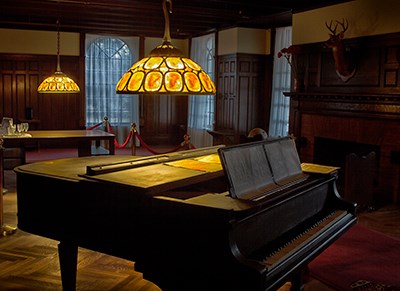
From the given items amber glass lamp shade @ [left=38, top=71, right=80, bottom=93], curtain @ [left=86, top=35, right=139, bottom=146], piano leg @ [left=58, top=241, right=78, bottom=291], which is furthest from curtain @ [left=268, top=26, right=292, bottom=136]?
piano leg @ [left=58, top=241, right=78, bottom=291]

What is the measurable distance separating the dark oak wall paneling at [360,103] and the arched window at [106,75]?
535 cm

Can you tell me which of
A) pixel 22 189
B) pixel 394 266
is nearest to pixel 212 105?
pixel 394 266

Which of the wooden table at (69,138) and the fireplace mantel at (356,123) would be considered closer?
the fireplace mantel at (356,123)

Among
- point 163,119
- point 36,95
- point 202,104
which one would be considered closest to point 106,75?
point 36,95

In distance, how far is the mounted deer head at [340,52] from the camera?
6594 millimetres

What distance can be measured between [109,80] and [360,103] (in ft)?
22.6

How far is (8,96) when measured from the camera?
36.6 ft

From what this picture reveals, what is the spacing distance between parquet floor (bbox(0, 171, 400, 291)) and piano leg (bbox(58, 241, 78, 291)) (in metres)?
0.36

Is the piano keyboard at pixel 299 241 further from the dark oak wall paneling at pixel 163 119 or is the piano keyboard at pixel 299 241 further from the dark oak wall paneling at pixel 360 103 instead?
the dark oak wall paneling at pixel 163 119

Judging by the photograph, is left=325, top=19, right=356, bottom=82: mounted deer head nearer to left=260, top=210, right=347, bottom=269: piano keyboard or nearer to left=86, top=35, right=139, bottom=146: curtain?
left=260, top=210, right=347, bottom=269: piano keyboard

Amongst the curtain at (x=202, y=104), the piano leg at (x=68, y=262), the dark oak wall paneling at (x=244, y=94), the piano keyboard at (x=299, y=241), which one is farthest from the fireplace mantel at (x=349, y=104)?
the piano leg at (x=68, y=262)

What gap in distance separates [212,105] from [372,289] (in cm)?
874

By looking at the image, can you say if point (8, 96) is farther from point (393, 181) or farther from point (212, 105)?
point (393, 181)

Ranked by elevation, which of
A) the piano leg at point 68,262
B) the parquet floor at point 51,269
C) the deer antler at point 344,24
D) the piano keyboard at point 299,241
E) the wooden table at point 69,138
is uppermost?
the deer antler at point 344,24
